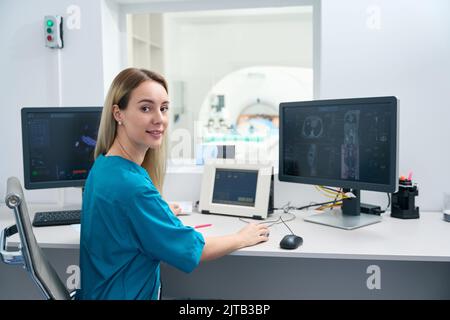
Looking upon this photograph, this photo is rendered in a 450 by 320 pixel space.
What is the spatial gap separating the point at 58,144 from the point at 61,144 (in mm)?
13

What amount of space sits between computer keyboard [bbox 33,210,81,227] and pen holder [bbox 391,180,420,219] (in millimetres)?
1390

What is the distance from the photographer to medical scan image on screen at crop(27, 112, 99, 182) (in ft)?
5.86

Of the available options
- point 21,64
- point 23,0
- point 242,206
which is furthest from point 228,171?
point 23,0

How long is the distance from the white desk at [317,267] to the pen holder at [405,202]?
0.13 ft

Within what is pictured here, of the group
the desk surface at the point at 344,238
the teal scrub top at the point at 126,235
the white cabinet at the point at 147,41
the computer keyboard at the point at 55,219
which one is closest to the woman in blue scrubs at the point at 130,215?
the teal scrub top at the point at 126,235

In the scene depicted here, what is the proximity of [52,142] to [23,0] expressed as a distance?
903 millimetres

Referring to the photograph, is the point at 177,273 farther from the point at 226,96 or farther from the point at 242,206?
the point at 226,96

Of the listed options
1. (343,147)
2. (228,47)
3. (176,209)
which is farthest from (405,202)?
(228,47)

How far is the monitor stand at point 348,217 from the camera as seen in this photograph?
1645 millimetres

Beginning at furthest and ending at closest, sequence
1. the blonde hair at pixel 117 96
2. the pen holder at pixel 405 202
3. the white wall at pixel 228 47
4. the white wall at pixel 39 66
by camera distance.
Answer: the white wall at pixel 228 47, the white wall at pixel 39 66, the pen holder at pixel 405 202, the blonde hair at pixel 117 96

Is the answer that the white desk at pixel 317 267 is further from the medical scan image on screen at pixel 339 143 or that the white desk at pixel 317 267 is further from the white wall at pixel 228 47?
the white wall at pixel 228 47

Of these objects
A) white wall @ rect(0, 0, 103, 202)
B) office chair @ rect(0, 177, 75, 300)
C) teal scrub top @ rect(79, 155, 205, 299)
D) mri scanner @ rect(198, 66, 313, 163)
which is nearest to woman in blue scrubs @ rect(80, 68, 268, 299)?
teal scrub top @ rect(79, 155, 205, 299)

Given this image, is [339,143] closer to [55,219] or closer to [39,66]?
[55,219]

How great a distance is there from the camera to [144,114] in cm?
124
